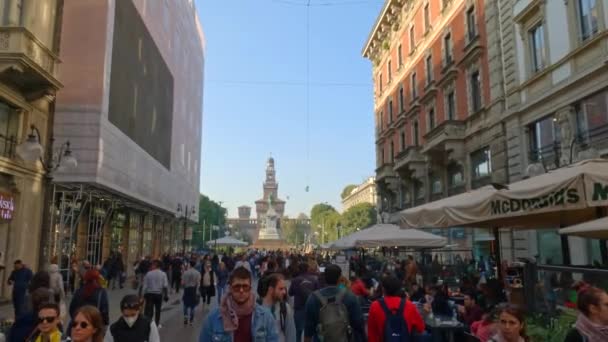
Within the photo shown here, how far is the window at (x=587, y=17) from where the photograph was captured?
14734 millimetres

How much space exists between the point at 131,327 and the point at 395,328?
2.72m

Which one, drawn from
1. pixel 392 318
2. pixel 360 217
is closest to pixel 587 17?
pixel 392 318

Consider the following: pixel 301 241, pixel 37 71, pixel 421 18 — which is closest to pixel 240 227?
pixel 301 241

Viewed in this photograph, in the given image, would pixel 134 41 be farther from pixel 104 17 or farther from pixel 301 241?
pixel 301 241

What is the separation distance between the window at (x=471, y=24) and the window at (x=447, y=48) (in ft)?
7.34

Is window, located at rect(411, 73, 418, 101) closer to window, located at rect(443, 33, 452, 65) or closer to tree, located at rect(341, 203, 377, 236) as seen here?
window, located at rect(443, 33, 452, 65)

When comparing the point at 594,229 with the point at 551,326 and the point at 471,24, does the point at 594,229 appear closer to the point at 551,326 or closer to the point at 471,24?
the point at 551,326

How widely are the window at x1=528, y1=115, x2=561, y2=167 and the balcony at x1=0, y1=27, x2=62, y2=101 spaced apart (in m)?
17.4

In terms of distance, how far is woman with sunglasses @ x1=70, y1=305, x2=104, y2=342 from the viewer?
13.0 ft

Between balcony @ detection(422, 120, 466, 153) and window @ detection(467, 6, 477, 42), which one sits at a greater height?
window @ detection(467, 6, 477, 42)

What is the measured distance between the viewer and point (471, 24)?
23969 millimetres

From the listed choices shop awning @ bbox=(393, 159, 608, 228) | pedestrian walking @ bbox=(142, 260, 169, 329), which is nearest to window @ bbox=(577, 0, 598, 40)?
shop awning @ bbox=(393, 159, 608, 228)

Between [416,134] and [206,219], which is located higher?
[416,134]

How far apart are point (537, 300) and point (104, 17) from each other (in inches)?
858
